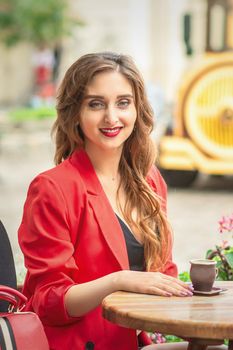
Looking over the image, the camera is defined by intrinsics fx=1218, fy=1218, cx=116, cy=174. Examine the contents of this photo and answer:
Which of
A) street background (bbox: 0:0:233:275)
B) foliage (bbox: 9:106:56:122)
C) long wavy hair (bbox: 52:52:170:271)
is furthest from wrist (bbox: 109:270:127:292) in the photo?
foliage (bbox: 9:106:56:122)

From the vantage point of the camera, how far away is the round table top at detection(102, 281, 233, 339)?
10.3 feet

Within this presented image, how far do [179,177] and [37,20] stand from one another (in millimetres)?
20958

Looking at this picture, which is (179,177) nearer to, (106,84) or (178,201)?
(178,201)

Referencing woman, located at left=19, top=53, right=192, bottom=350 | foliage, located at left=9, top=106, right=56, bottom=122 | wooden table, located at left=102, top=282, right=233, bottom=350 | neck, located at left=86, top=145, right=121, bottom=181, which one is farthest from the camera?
foliage, located at left=9, top=106, right=56, bottom=122

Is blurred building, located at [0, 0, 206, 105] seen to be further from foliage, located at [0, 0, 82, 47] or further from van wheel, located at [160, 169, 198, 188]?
van wheel, located at [160, 169, 198, 188]

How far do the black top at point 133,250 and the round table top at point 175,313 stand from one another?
29 centimetres

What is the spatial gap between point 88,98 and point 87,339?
75 centimetres

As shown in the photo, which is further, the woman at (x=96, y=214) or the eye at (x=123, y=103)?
the eye at (x=123, y=103)

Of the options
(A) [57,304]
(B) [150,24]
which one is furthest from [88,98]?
(B) [150,24]

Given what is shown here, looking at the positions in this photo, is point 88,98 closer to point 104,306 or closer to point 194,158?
point 104,306

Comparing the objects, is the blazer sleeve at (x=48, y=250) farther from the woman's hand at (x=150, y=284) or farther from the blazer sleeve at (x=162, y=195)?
the blazer sleeve at (x=162, y=195)

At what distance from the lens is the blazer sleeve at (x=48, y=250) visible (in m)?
3.62

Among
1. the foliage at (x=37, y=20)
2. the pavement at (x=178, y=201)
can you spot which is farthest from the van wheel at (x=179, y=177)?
the foliage at (x=37, y=20)

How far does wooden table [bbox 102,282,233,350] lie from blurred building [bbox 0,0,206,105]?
3350 centimetres
